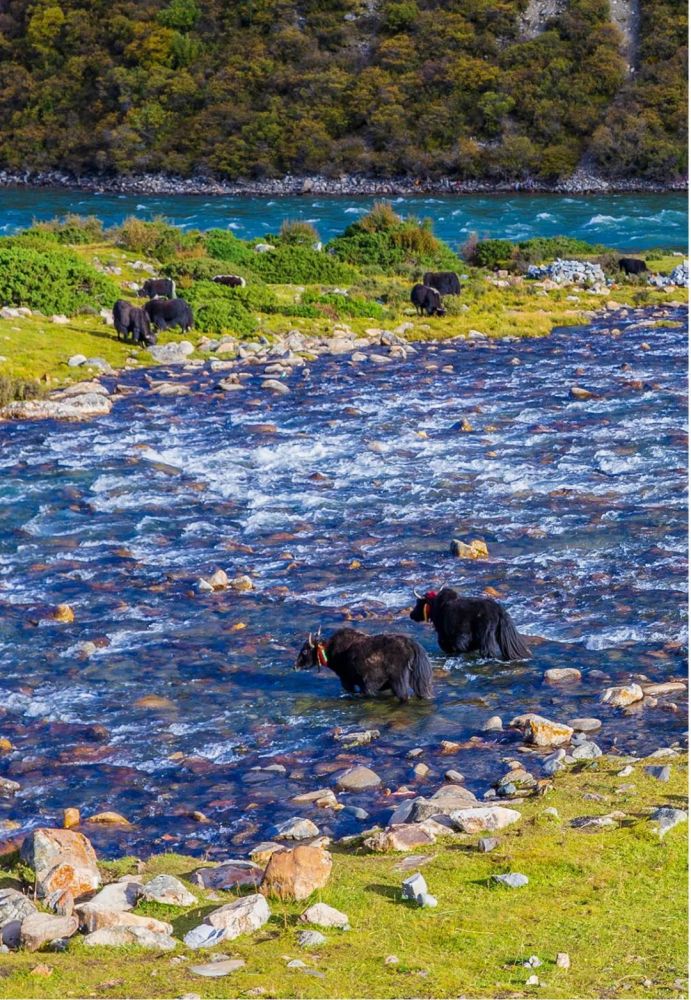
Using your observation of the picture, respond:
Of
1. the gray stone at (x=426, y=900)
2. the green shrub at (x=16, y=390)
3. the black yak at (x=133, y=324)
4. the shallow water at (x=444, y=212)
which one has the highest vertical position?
the shallow water at (x=444, y=212)

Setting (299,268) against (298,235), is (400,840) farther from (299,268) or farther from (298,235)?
(298,235)

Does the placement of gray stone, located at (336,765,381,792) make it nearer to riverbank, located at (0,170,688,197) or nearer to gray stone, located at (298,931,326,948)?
gray stone, located at (298,931,326,948)

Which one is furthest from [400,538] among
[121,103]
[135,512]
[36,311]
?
[121,103]

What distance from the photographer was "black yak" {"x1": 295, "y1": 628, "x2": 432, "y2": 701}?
9578 mm

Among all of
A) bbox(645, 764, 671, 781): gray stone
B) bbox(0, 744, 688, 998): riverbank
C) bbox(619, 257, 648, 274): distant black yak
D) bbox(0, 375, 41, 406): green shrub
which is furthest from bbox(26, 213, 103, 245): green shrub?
bbox(0, 744, 688, 998): riverbank

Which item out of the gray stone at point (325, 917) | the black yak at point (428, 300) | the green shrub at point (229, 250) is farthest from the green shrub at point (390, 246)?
the gray stone at point (325, 917)

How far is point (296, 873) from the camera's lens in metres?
6.17

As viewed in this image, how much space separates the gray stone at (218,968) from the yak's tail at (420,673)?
14.2 ft

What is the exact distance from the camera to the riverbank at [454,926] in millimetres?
5082

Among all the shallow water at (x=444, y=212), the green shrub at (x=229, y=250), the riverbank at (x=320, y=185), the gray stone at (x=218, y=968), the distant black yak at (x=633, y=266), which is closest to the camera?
the gray stone at (x=218, y=968)

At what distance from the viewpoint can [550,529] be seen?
1379 cm

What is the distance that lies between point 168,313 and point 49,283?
282 cm

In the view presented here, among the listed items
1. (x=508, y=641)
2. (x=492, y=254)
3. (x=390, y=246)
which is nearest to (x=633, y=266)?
(x=492, y=254)

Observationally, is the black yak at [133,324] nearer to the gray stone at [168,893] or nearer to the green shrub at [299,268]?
the green shrub at [299,268]
